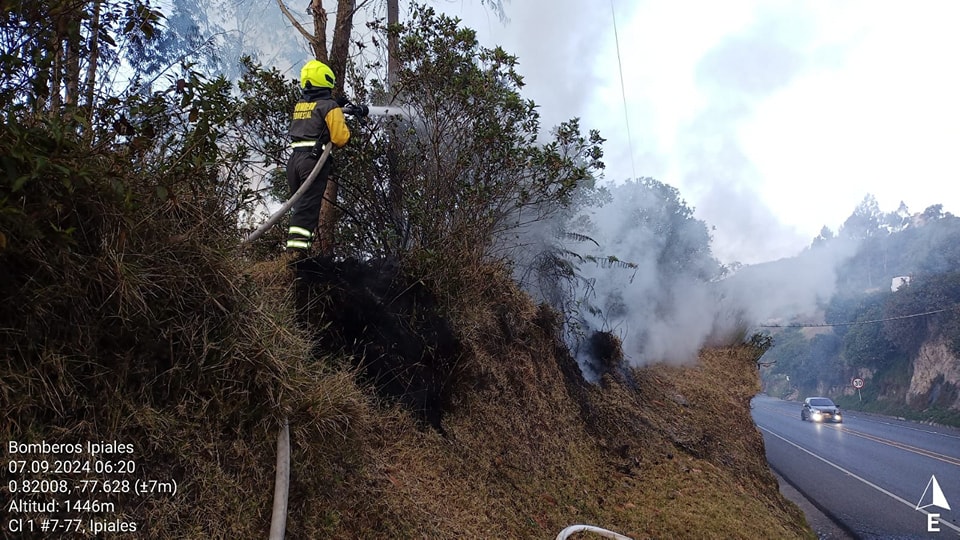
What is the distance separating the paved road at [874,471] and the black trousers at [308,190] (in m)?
14.0

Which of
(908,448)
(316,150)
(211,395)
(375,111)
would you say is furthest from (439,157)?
(908,448)

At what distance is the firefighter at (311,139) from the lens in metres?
5.03

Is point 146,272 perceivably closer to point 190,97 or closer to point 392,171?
point 190,97

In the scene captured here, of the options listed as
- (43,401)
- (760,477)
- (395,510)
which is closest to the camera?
(43,401)

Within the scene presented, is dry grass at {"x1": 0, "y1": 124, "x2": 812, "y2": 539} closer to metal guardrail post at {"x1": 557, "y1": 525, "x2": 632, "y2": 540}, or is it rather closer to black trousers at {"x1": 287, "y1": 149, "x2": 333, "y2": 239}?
metal guardrail post at {"x1": 557, "y1": 525, "x2": 632, "y2": 540}

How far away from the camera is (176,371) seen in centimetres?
292

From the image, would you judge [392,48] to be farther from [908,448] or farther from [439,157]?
[908,448]

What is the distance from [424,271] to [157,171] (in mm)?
2866

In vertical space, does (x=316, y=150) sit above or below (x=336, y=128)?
below

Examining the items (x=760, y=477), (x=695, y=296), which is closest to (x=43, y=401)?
(x=760, y=477)

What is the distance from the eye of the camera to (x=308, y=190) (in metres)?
5.02

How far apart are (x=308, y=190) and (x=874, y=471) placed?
22425mm


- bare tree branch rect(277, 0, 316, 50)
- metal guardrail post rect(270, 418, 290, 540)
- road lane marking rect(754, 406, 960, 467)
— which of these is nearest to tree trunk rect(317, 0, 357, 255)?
bare tree branch rect(277, 0, 316, 50)

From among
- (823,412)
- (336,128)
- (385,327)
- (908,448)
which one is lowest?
(908,448)
